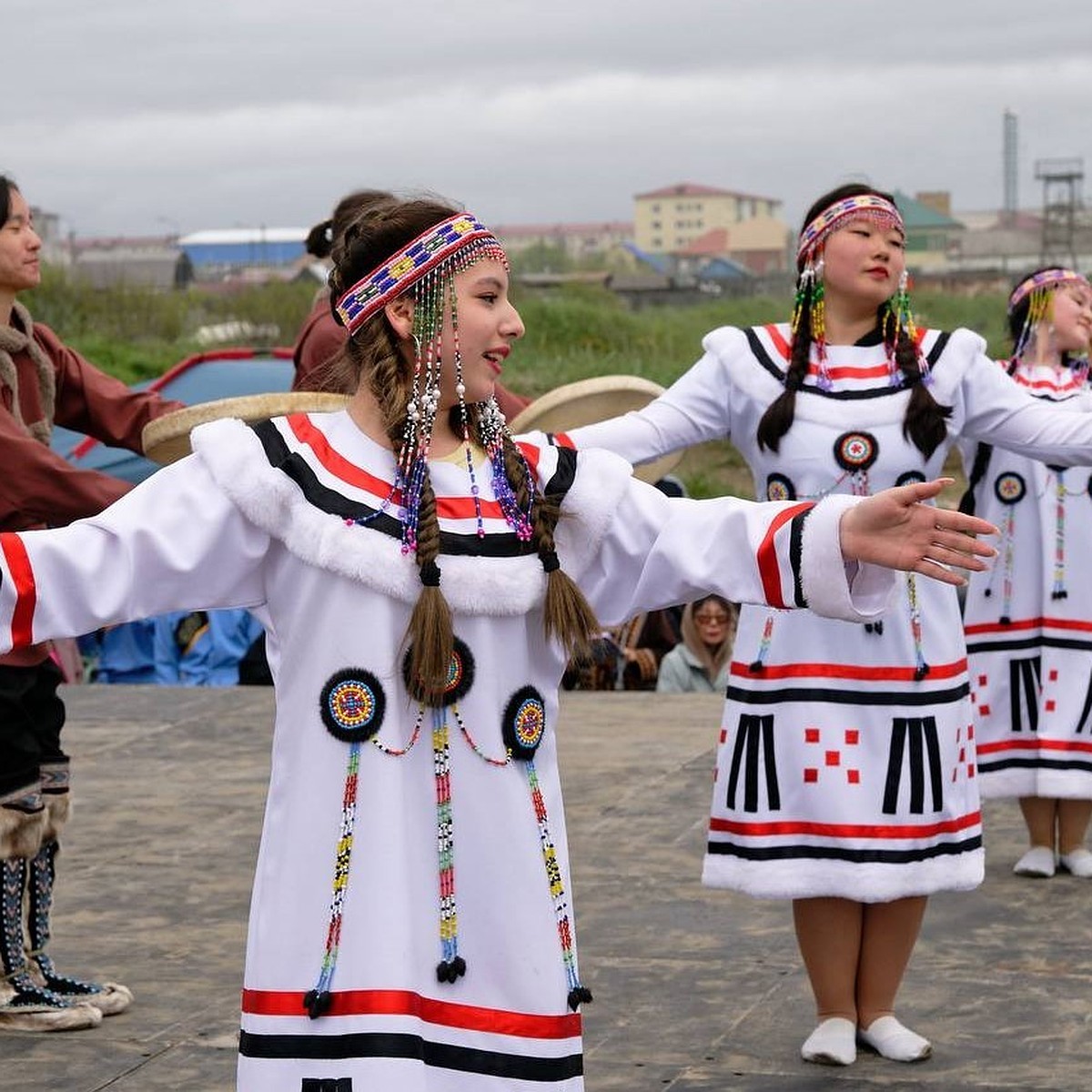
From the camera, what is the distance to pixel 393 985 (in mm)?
2990

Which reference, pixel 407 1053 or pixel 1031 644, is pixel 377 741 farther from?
pixel 1031 644

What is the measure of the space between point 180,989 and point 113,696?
497 cm

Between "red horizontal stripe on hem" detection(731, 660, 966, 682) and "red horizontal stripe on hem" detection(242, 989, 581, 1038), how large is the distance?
5.58 feet

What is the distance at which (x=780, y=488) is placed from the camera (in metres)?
4.76

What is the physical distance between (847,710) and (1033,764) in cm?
202

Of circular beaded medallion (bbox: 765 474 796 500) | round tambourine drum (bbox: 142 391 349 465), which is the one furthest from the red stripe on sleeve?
circular beaded medallion (bbox: 765 474 796 500)

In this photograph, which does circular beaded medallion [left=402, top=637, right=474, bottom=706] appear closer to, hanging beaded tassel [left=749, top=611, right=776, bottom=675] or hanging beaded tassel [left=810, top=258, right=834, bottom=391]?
hanging beaded tassel [left=749, top=611, right=776, bottom=675]

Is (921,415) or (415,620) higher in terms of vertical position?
(921,415)

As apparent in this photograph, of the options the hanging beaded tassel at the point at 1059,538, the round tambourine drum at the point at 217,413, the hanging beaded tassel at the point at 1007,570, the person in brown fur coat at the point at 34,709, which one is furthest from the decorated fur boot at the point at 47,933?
the hanging beaded tassel at the point at 1059,538

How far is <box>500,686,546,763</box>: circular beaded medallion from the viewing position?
308 cm

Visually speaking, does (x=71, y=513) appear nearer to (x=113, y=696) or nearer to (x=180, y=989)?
(x=180, y=989)

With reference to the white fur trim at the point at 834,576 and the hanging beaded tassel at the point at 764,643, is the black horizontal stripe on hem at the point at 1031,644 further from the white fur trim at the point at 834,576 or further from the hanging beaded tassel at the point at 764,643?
the white fur trim at the point at 834,576

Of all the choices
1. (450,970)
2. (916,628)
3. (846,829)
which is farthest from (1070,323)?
(450,970)

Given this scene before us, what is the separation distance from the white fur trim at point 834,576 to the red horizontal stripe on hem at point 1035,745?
11.2 ft
